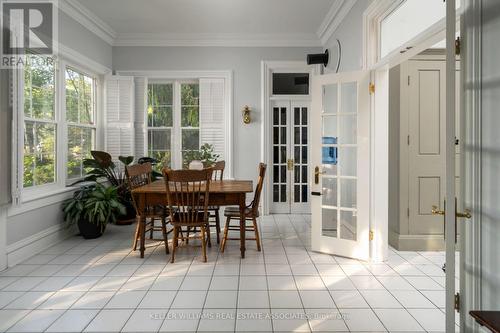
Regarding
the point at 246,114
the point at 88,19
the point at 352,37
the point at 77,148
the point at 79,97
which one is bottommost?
the point at 77,148

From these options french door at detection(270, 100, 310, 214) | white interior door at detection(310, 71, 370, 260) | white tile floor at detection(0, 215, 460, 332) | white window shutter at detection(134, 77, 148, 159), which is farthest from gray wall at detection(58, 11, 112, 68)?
white interior door at detection(310, 71, 370, 260)

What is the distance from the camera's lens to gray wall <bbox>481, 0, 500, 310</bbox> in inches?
67.5

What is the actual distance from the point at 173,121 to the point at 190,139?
454mm

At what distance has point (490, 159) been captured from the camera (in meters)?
1.76

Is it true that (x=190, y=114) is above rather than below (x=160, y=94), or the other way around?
below

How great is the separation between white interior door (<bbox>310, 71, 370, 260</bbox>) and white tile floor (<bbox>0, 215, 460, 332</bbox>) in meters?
0.24

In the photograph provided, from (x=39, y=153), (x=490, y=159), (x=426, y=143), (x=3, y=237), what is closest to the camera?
(x=490, y=159)

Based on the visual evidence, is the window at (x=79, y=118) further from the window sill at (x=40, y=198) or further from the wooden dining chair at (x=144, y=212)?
the wooden dining chair at (x=144, y=212)

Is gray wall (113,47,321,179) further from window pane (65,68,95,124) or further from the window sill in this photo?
the window sill

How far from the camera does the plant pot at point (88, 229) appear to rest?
4527 millimetres

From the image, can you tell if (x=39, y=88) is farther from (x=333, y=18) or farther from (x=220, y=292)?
(x=333, y=18)

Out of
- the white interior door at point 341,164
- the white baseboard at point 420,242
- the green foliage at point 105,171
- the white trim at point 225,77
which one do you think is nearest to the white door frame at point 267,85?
the white trim at point 225,77

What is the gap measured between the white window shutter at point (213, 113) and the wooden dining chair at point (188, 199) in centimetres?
237

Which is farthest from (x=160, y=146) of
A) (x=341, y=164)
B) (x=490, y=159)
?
(x=490, y=159)
